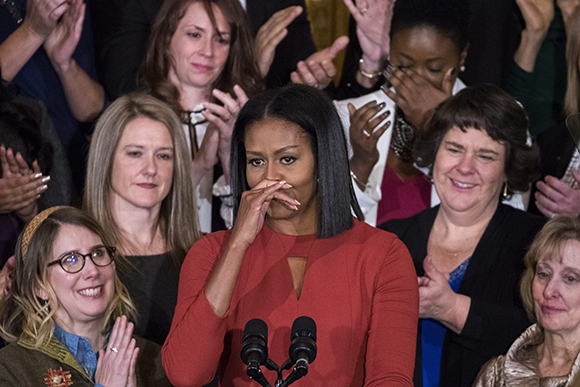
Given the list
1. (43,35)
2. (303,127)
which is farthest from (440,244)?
(43,35)

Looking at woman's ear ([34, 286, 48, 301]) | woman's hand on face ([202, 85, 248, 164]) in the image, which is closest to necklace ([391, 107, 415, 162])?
woman's hand on face ([202, 85, 248, 164])

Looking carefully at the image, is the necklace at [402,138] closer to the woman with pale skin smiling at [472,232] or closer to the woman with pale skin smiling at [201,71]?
the woman with pale skin smiling at [472,232]

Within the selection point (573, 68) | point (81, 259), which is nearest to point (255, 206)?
point (81, 259)

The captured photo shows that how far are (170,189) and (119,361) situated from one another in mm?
970

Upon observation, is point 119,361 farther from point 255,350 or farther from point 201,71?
point 201,71

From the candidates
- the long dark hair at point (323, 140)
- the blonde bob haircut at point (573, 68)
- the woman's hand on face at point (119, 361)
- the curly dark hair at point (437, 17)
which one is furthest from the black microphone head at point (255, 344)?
the blonde bob haircut at point (573, 68)

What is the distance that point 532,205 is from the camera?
3.62 m

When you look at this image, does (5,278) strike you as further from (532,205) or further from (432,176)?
(532,205)

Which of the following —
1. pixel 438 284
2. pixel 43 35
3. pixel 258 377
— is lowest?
pixel 438 284

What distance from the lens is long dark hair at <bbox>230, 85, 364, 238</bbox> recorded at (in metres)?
2.01

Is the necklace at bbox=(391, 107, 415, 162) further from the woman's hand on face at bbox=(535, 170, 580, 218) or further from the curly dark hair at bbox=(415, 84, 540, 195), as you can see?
the woman's hand on face at bbox=(535, 170, 580, 218)

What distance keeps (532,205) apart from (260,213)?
2.20 meters

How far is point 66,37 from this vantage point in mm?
3469

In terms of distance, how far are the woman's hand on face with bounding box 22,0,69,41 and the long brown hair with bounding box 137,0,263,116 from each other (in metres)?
0.49
